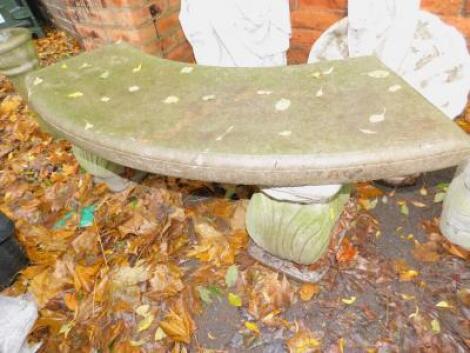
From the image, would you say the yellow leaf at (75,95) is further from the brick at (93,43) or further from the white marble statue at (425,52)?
the white marble statue at (425,52)

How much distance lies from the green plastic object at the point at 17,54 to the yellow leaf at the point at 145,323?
5.55 ft

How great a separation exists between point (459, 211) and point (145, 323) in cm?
146

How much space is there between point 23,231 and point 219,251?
1186mm

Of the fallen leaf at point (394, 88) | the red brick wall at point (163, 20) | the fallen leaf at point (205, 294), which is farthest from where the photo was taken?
the red brick wall at point (163, 20)

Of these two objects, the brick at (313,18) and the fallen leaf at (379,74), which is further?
the brick at (313,18)

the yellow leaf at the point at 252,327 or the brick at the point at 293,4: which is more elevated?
the brick at the point at 293,4

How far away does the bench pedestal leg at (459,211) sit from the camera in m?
1.47

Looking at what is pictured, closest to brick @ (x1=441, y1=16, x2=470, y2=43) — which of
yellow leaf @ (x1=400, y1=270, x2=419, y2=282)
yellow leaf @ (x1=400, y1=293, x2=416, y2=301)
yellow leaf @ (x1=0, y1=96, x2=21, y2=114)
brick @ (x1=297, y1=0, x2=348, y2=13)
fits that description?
brick @ (x1=297, y1=0, x2=348, y2=13)

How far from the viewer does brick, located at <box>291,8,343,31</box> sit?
2.20 meters

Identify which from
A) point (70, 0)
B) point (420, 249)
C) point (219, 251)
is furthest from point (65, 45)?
point (420, 249)

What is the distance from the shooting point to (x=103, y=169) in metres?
1.94

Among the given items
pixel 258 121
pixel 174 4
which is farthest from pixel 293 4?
pixel 258 121

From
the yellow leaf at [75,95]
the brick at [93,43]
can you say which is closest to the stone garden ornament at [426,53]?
the yellow leaf at [75,95]

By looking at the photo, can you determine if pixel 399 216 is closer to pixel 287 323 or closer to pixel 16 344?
pixel 287 323
